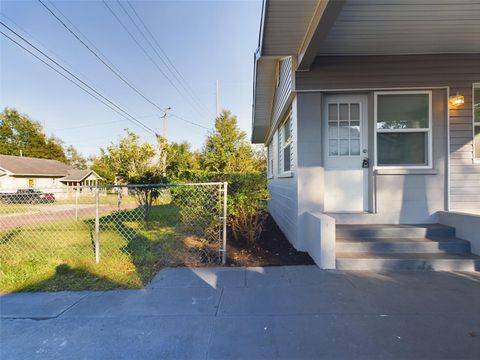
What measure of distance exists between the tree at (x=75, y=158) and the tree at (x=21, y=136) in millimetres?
13065

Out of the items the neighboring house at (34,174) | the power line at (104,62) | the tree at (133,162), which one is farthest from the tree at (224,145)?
the neighboring house at (34,174)

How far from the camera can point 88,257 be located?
164 inches

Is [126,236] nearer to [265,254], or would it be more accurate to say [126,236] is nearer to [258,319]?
[265,254]

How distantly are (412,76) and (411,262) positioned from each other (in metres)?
3.23

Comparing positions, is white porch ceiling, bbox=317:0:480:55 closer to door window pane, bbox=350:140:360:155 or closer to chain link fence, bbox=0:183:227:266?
door window pane, bbox=350:140:360:155

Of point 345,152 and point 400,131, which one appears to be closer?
point 400,131

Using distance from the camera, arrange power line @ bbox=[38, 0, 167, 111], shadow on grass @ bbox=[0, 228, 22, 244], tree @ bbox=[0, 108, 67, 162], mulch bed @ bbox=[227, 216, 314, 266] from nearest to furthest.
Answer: mulch bed @ bbox=[227, 216, 314, 266]
shadow on grass @ bbox=[0, 228, 22, 244]
power line @ bbox=[38, 0, 167, 111]
tree @ bbox=[0, 108, 67, 162]

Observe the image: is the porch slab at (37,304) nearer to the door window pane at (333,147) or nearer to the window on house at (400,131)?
the door window pane at (333,147)

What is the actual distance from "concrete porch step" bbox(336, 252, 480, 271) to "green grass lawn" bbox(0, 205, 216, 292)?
90.0 inches

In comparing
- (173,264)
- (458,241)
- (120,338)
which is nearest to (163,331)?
(120,338)

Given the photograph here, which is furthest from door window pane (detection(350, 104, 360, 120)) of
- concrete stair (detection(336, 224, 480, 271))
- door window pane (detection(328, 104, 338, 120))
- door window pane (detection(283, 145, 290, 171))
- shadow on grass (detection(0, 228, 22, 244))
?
shadow on grass (detection(0, 228, 22, 244))

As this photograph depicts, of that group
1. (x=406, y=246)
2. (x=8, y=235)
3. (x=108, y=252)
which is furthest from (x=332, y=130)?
(x=8, y=235)

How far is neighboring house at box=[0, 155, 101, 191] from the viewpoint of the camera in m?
25.5

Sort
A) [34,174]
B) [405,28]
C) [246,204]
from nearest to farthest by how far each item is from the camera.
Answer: [405,28] < [246,204] < [34,174]
